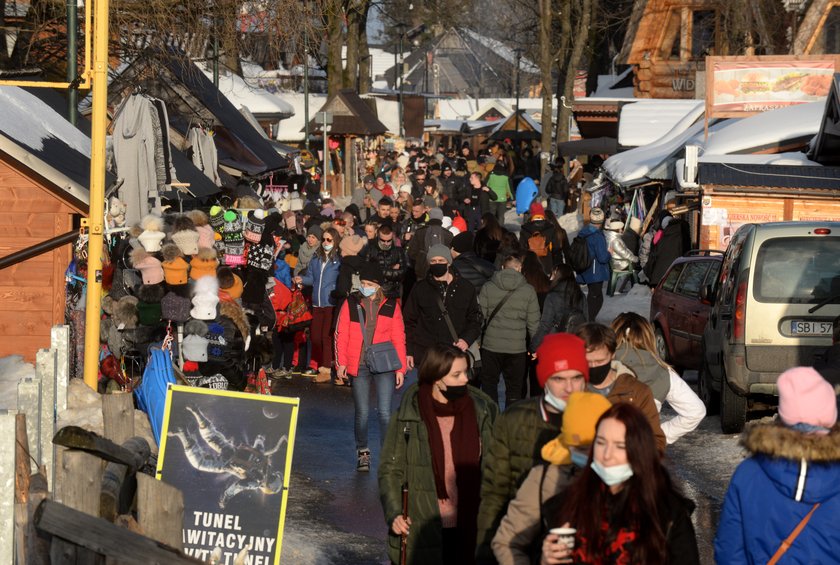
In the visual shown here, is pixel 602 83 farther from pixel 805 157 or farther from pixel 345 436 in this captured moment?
pixel 345 436

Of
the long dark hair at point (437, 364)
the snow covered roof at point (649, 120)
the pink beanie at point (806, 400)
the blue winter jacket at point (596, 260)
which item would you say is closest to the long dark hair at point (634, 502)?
the pink beanie at point (806, 400)

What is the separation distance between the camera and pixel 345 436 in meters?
13.3

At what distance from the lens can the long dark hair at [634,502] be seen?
4.53 metres

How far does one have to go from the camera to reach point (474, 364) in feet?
41.5

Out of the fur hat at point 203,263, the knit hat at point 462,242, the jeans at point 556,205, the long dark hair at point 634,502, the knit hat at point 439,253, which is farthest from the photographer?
the jeans at point 556,205

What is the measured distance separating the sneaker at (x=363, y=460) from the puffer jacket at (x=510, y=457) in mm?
5723

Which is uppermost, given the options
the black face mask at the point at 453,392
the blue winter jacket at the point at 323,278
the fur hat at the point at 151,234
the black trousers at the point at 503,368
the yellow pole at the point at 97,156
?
the yellow pole at the point at 97,156

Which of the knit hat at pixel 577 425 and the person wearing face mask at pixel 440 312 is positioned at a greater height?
the knit hat at pixel 577 425

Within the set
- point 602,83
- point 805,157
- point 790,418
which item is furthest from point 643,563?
point 602,83

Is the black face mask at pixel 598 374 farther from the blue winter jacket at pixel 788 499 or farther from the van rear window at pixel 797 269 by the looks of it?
the van rear window at pixel 797 269

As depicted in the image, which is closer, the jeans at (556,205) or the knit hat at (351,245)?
the knit hat at (351,245)

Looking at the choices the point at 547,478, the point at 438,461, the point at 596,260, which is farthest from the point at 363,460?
the point at 596,260

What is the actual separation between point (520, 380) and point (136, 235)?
4.45 m

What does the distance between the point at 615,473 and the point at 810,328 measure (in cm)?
849
